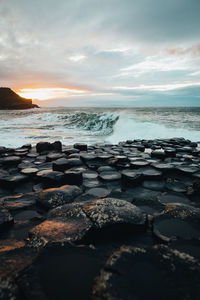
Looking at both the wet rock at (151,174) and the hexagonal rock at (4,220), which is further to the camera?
the wet rock at (151,174)

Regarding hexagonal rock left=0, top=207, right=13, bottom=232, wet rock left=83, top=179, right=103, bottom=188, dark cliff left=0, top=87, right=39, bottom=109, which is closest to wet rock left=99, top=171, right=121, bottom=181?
wet rock left=83, top=179, right=103, bottom=188

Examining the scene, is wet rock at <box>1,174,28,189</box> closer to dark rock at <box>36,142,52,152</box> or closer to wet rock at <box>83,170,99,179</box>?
wet rock at <box>83,170,99,179</box>

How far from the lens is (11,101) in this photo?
90.2m

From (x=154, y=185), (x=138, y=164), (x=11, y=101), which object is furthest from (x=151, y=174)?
(x=11, y=101)

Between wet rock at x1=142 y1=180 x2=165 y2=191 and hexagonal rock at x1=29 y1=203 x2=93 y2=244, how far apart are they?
61.9 inches

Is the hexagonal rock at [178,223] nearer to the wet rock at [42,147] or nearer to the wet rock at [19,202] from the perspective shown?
the wet rock at [19,202]

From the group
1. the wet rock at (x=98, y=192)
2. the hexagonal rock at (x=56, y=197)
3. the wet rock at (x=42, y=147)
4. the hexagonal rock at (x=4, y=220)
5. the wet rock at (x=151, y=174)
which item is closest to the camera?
the hexagonal rock at (x=4, y=220)

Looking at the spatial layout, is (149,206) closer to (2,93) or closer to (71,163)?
(71,163)

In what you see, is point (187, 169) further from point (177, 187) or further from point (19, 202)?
point (19, 202)

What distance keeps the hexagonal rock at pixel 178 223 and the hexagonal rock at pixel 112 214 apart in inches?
8.2

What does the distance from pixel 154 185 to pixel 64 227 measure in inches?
77.4

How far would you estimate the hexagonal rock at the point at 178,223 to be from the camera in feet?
5.41

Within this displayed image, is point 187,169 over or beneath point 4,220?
over

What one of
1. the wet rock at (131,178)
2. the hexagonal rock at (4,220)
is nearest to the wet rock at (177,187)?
the wet rock at (131,178)
